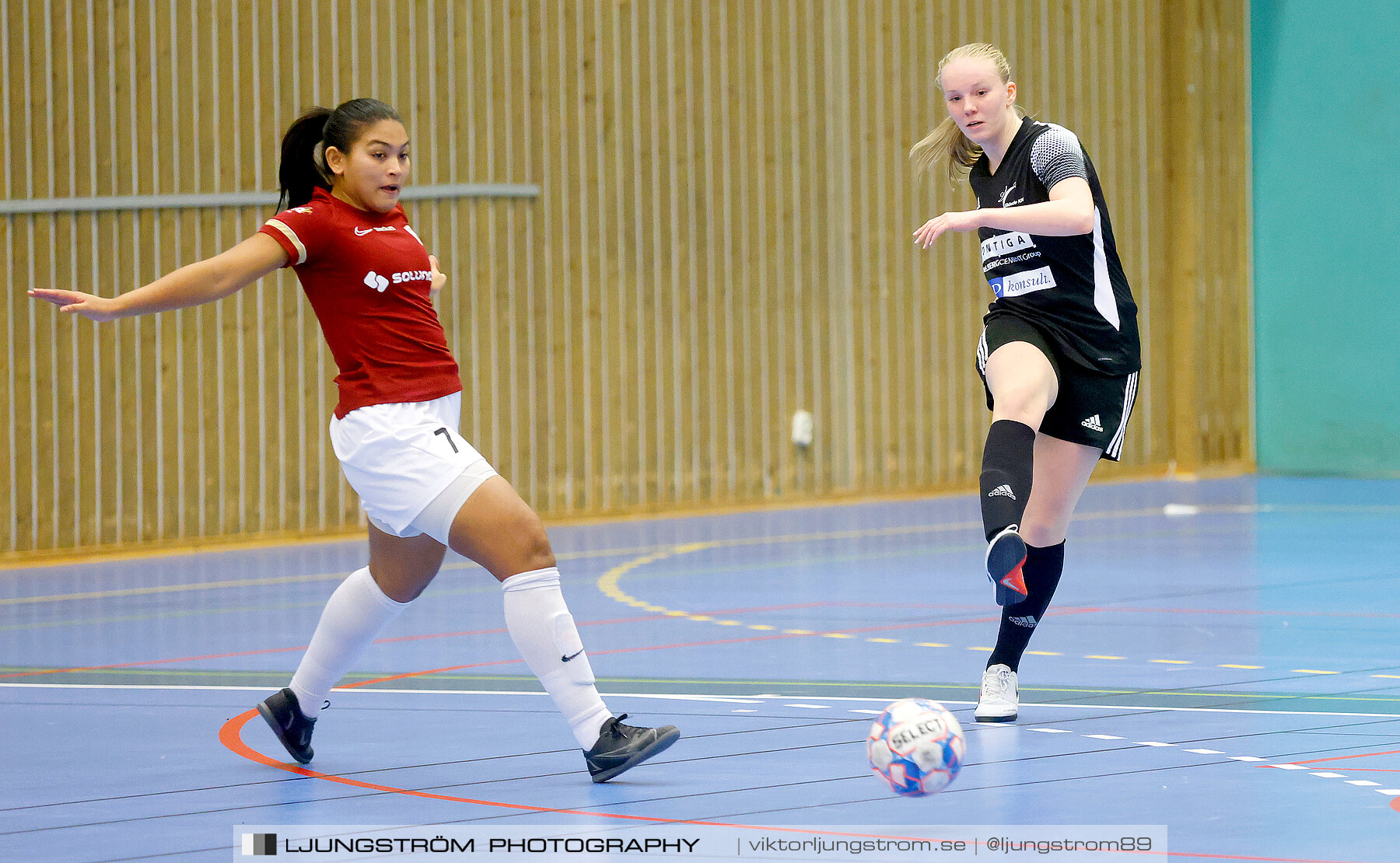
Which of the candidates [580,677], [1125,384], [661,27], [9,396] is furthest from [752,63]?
[580,677]

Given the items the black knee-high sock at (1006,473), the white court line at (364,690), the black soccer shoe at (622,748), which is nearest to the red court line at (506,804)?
the black soccer shoe at (622,748)

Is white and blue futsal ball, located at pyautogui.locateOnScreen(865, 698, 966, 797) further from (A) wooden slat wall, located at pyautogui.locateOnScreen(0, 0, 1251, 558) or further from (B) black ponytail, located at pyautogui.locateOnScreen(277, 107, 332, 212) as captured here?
(A) wooden slat wall, located at pyautogui.locateOnScreen(0, 0, 1251, 558)

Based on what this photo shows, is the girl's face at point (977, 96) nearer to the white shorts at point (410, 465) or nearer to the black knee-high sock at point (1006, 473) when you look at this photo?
the black knee-high sock at point (1006, 473)

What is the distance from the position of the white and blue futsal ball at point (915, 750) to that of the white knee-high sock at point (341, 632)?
1.35 meters

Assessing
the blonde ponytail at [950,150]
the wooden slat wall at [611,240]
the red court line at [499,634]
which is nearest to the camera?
the blonde ponytail at [950,150]

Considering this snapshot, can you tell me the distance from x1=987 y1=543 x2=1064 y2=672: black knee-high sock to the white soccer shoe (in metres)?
0.04

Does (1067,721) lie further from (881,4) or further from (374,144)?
(881,4)

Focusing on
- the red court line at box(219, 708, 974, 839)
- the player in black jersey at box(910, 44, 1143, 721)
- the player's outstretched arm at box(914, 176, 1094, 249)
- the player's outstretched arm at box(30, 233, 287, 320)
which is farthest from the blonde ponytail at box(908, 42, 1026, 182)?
the red court line at box(219, 708, 974, 839)

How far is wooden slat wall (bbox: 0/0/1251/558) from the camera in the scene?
460 inches

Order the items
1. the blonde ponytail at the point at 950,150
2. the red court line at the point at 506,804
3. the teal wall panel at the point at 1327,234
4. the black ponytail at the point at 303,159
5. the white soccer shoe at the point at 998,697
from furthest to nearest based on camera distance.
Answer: the teal wall panel at the point at 1327,234 → the blonde ponytail at the point at 950,150 → the white soccer shoe at the point at 998,697 → the black ponytail at the point at 303,159 → the red court line at the point at 506,804

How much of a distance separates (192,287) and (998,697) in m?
2.51

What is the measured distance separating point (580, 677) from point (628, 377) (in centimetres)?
959

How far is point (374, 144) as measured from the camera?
14.6ft

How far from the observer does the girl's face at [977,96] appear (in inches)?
198
